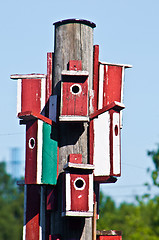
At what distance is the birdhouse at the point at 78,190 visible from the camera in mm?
8914

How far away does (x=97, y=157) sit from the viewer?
928 cm

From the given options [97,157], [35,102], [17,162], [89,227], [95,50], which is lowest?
[17,162]

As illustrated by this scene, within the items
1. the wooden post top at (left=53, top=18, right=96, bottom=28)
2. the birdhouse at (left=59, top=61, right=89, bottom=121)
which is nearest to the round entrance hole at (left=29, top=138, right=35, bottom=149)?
the birdhouse at (left=59, top=61, right=89, bottom=121)

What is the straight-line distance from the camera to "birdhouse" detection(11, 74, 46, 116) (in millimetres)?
9742

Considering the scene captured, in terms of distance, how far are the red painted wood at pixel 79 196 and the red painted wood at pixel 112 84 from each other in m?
1.23

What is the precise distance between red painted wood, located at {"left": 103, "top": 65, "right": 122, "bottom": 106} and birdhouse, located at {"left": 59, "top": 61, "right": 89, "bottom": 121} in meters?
0.57

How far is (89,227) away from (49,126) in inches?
55.9

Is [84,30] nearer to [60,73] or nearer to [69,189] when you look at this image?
[60,73]

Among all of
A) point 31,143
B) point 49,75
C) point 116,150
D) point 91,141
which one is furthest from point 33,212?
point 49,75

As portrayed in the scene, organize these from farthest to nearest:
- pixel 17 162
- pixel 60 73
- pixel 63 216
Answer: pixel 17 162, pixel 60 73, pixel 63 216

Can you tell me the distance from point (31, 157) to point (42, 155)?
0.59 ft

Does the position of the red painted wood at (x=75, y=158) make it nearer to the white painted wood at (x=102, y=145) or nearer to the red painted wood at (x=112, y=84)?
the white painted wood at (x=102, y=145)

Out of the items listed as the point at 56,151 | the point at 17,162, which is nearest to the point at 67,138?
the point at 56,151

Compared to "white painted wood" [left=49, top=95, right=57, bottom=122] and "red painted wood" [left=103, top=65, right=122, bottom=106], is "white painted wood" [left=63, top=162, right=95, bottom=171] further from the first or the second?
"red painted wood" [left=103, top=65, right=122, bottom=106]
